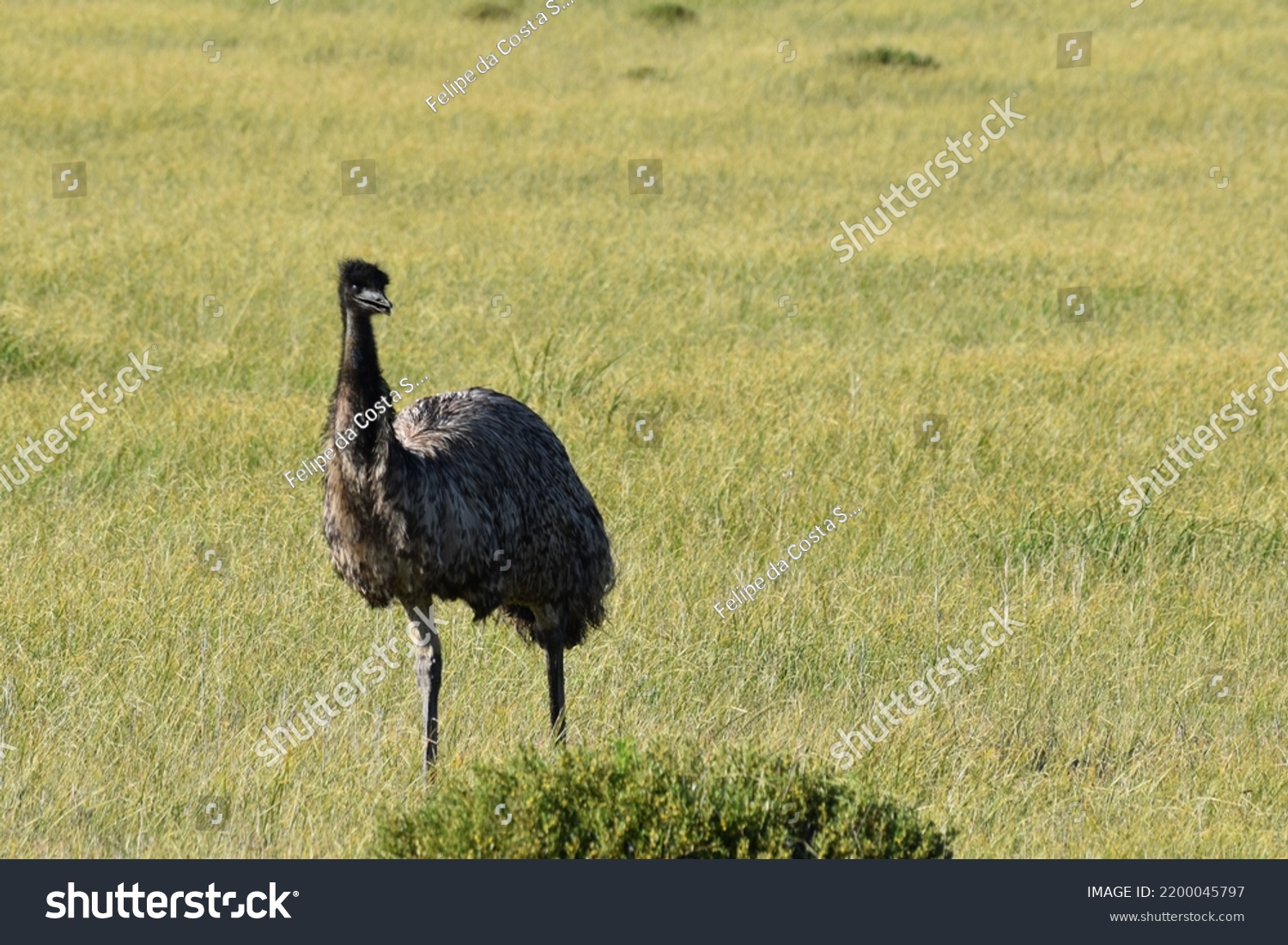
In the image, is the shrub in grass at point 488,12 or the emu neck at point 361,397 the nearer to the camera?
the emu neck at point 361,397

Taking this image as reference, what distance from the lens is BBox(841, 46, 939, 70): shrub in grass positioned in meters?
26.7

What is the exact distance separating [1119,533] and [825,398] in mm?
2970

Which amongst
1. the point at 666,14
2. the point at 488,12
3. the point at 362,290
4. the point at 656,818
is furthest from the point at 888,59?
the point at 656,818

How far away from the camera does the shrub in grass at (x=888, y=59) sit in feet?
87.7

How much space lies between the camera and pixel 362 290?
586 centimetres

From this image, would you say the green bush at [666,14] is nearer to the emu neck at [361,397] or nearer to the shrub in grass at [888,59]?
the shrub in grass at [888,59]

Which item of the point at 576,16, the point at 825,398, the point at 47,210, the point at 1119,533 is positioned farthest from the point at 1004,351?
the point at 576,16

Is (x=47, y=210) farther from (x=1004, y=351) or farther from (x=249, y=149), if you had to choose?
(x=1004, y=351)

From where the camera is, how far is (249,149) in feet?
67.7

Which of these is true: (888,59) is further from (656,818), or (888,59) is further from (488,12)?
→ (656,818)

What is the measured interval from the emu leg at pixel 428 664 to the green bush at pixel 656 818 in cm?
98

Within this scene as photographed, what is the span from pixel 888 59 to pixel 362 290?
2218 cm

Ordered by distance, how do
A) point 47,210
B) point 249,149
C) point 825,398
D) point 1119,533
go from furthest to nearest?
1. point 249,149
2. point 47,210
3. point 825,398
4. point 1119,533

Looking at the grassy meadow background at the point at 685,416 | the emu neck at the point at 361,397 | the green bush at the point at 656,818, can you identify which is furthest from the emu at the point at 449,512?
the green bush at the point at 656,818
